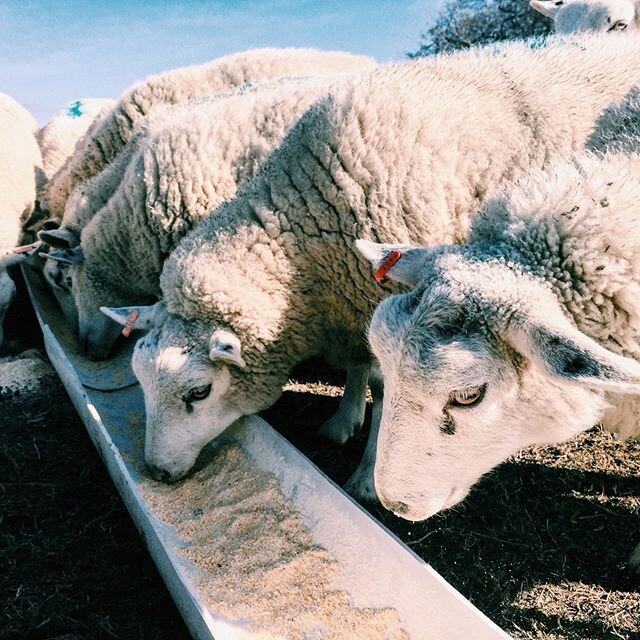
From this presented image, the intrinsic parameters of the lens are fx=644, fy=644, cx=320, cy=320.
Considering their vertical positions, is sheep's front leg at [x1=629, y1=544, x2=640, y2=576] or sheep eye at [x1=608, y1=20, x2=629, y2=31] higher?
sheep eye at [x1=608, y1=20, x2=629, y2=31]

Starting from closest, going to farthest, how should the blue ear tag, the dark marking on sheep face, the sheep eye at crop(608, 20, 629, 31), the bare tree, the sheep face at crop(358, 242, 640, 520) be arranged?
the sheep face at crop(358, 242, 640, 520) < the dark marking on sheep face < the sheep eye at crop(608, 20, 629, 31) < the blue ear tag < the bare tree

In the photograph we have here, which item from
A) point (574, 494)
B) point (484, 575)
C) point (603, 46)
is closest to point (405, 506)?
point (484, 575)

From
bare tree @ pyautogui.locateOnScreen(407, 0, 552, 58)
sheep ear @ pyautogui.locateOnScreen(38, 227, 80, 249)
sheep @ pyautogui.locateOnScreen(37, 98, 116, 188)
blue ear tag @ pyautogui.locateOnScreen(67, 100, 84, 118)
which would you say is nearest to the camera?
sheep ear @ pyautogui.locateOnScreen(38, 227, 80, 249)

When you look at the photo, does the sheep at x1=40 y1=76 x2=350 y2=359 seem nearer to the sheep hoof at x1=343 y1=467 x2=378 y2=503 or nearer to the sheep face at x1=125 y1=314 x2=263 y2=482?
the sheep face at x1=125 y1=314 x2=263 y2=482

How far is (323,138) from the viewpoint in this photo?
318 centimetres

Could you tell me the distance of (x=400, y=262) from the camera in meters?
2.34

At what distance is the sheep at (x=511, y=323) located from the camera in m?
1.94

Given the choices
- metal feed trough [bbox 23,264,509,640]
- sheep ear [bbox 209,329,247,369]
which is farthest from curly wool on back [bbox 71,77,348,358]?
sheep ear [bbox 209,329,247,369]

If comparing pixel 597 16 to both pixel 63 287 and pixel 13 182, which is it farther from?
pixel 13 182

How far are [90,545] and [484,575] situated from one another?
6.14 ft

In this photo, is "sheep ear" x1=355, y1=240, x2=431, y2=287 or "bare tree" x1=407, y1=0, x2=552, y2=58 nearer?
"sheep ear" x1=355, y1=240, x2=431, y2=287

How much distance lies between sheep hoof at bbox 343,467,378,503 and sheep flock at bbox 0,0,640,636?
0.05 feet

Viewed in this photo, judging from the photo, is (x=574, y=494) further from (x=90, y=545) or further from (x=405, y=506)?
(x=90, y=545)

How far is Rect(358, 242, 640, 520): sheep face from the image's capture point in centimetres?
190
